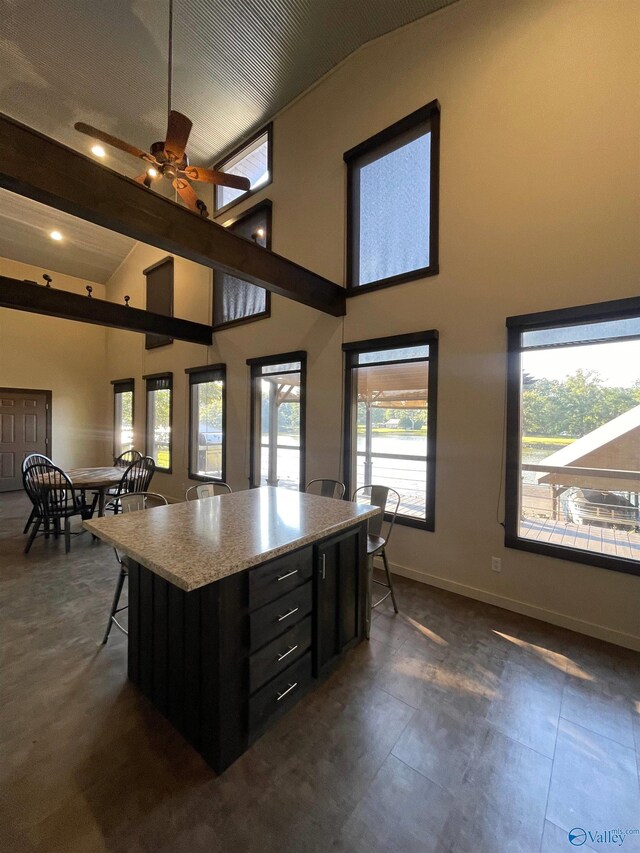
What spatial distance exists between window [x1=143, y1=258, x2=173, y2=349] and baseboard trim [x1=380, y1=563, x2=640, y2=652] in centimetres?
571

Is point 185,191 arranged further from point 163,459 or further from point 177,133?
point 163,459

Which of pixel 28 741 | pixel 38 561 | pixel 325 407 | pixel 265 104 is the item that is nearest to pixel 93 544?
pixel 38 561

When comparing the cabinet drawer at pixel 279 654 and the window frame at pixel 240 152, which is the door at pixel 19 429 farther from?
the cabinet drawer at pixel 279 654

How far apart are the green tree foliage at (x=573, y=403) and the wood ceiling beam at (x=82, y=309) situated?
4588 mm

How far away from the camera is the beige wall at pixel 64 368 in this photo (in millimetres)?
7098

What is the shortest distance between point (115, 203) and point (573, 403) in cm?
345

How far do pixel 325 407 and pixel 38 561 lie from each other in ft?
11.6

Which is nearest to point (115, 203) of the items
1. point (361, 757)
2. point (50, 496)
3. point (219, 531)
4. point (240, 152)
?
point (219, 531)

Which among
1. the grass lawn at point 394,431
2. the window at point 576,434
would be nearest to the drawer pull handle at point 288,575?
the window at point 576,434

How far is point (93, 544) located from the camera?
421 cm

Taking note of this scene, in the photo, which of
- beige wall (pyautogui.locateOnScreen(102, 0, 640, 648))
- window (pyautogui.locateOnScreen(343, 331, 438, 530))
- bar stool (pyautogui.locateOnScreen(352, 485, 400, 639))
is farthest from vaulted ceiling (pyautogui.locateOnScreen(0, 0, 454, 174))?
bar stool (pyautogui.locateOnScreen(352, 485, 400, 639))

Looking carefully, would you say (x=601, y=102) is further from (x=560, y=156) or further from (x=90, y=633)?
(x=90, y=633)

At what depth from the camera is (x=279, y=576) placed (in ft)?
5.47

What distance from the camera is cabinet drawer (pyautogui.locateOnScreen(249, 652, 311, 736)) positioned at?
1.58 meters
